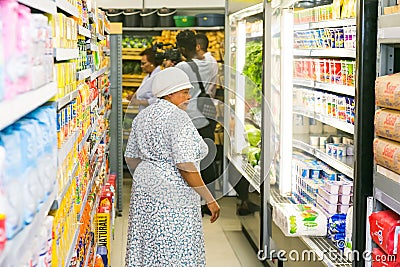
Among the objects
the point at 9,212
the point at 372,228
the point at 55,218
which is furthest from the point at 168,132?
the point at 9,212

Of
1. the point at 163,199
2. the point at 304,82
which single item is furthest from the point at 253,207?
the point at 163,199

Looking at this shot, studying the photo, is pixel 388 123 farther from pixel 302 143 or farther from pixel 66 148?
pixel 302 143

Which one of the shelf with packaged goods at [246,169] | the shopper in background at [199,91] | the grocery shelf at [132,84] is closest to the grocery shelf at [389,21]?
the shopper in background at [199,91]

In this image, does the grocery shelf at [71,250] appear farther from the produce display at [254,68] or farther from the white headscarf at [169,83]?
the produce display at [254,68]

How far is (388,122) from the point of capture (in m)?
3.27

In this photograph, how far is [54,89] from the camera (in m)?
2.42

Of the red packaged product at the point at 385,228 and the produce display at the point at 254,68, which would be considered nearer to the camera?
the red packaged product at the point at 385,228

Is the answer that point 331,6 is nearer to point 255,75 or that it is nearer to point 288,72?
point 288,72

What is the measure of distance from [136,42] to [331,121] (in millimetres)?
7037

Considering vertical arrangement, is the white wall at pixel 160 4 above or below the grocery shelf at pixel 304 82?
above

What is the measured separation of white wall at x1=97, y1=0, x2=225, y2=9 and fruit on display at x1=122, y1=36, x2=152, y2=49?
2.15 ft

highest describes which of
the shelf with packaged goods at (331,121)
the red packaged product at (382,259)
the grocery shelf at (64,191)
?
the shelf with packaged goods at (331,121)

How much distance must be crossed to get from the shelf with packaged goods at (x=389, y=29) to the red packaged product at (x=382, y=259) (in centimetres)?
92

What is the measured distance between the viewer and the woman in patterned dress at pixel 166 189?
4965mm
